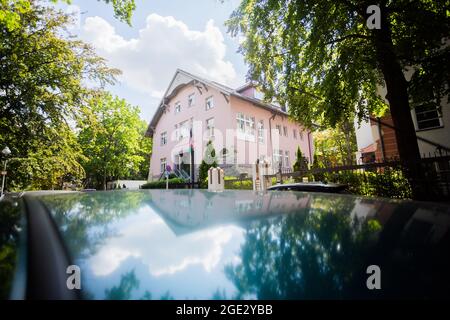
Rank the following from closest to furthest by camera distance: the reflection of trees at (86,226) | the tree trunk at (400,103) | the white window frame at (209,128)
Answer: the reflection of trees at (86,226) < the tree trunk at (400,103) < the white window frame at (209,128)

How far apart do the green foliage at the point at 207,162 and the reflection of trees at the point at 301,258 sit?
693 inches

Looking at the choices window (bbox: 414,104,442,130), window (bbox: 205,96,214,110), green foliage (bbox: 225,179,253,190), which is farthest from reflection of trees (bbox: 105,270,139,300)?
window (bbox: 205,96,214,110)

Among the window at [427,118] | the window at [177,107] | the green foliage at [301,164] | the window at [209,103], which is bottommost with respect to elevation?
the green foliage at [301,164]

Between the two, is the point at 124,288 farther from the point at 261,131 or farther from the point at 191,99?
the point at 191,99

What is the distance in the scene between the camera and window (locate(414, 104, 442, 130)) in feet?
39.4

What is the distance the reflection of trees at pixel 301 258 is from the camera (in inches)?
25.0

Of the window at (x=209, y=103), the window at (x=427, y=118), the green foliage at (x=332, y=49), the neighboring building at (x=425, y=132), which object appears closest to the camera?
the green foliage at (x=332, y=49)

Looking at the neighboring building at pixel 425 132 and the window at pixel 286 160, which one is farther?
the window at pixel 286 160

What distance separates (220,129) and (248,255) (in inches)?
836

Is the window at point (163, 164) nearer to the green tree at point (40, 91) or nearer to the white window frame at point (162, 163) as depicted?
the white window frame at point (162, 163)

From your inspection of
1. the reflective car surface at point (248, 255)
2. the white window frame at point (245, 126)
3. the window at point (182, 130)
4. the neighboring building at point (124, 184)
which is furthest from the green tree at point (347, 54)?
the neighboring building at point (124, 184)

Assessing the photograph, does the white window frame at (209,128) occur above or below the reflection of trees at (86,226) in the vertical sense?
above
